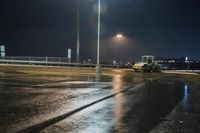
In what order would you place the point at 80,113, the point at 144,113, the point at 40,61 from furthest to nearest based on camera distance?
1. the point at 40,61
2. the point at 144,113
3. the point at 80,113

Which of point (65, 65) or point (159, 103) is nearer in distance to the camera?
point (159, 103)

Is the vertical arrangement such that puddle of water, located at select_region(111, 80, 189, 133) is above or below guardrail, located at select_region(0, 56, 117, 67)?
below

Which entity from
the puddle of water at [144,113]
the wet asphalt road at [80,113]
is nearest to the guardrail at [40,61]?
the wet asphalt road at [80,113]

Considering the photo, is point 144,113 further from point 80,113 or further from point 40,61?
point 40,61

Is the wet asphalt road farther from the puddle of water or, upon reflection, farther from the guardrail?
the guardrail

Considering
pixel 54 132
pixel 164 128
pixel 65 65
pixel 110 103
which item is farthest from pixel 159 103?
pixel 65 65

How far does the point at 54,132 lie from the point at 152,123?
2.96m

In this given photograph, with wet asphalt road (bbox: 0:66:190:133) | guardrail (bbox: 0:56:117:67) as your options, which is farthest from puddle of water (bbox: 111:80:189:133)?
guardrail (bbox: 0:56:117:67)

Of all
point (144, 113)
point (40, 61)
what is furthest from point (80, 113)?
point (40, 61)

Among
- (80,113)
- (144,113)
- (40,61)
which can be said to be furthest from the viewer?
(40,61)

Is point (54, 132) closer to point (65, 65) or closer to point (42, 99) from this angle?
point (42, 99)

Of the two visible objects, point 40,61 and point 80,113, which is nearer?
point 80,113

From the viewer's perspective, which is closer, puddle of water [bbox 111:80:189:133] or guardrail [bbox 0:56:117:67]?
puddle of water [bbox 111:80:189:133]

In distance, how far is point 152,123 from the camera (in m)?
10.8
